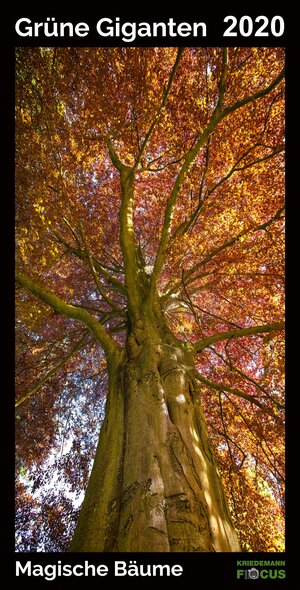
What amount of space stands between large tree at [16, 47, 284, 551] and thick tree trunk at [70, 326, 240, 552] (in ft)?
0.04

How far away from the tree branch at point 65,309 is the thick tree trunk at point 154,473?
0.41 m

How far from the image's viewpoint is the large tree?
88.9 inches

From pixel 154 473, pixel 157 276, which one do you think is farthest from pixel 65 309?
pixel 154 473

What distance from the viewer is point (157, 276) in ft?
13.4

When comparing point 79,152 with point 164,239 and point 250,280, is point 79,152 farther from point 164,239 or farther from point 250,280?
point 250,280

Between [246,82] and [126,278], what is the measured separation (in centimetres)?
363

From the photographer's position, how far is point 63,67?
15.1 ft

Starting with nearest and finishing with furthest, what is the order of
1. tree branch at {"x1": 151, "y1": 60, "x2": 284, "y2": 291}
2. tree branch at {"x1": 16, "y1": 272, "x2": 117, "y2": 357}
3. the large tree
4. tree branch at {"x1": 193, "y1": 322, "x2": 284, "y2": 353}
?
the large tree → tree branch at {"x1": 16, "y1": 272, "x2": 117, "y2": 357} → tree branch at {"x1": 193, "y1": 322, "x2": 284, "y2": 353} → tree branch at {"x1": 151, "y1": 60, "x2": 284, "y2": 291}
